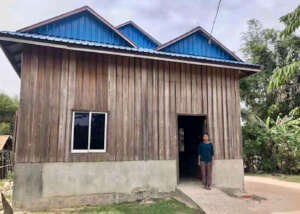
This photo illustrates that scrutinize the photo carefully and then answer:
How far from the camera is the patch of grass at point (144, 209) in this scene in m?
6.76

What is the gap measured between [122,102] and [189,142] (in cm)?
549

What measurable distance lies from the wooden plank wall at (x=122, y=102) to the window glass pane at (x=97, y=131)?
212mm

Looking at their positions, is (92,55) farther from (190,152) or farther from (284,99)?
(284,99)

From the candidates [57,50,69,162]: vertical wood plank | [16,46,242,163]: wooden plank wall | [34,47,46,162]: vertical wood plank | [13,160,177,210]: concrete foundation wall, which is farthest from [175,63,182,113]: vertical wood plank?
[34,47,46,162]: vertical wood plank

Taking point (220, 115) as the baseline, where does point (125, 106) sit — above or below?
above

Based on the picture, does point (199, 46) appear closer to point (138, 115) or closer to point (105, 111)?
point (138, 115)

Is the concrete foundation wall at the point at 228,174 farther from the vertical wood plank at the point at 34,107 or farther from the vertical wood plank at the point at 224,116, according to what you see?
the vertical wood plank at the point at 34,107

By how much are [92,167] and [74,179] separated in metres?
0.65

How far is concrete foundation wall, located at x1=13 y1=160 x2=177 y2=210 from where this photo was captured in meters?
6.93

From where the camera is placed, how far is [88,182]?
293 inches

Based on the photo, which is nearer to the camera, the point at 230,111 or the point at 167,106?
the point at 167,106

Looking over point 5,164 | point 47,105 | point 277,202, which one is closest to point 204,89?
point 277,202

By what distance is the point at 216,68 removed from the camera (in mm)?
9492

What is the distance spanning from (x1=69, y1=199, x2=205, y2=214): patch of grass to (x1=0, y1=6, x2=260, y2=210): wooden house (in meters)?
0.39
